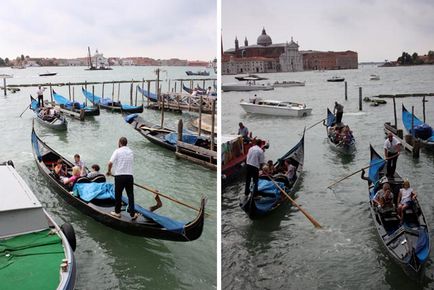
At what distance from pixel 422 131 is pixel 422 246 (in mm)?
1906

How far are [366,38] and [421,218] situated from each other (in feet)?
2.46

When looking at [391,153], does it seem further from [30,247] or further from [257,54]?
[30,247]

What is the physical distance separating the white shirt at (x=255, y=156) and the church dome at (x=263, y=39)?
0.40 metres

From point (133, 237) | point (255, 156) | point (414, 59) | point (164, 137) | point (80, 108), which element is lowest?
point (133, 237)

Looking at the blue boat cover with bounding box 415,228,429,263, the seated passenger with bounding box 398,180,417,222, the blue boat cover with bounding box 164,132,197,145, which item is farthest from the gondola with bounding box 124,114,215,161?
the blue boat cover with bounding box 415,228,429,263

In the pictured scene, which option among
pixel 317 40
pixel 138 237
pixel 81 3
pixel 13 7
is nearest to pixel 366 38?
pixel 317 40

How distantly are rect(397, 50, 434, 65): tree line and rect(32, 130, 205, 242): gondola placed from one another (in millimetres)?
1029

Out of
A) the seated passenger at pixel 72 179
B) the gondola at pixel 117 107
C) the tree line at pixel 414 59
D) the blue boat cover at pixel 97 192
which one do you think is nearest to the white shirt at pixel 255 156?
the blue boat cover at pixel 97 192

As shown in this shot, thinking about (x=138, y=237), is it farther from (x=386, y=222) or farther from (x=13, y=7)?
(x=13, y=7)

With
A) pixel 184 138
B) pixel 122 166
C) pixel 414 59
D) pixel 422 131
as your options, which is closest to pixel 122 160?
pixel 122 166

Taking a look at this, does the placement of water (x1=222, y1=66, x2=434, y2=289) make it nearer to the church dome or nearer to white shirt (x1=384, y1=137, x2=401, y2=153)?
white shirt (x1=384, y1=137, x2=401, y2=153)

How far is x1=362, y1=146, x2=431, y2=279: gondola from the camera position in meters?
1.53

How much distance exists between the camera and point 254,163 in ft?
6.10

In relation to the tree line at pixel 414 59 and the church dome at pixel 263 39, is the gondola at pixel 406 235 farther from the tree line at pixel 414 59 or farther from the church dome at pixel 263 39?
the church dome at pixel 263 39
